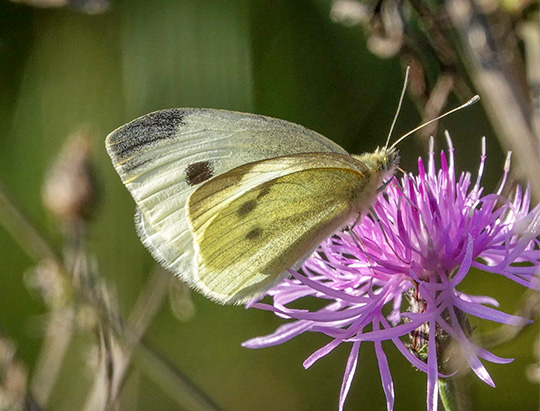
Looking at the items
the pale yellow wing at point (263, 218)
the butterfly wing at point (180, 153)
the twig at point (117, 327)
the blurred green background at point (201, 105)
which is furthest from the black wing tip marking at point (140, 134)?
the blurred green background at point (201, 105)

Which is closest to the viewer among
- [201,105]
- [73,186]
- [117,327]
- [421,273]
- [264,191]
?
[421,273]

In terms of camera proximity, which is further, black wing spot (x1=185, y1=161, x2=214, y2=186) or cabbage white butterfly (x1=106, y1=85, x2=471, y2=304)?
black wing spot (x1=185, y1=161, x2=214, y2=186)

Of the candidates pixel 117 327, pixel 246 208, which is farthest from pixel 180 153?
pixel 117 327

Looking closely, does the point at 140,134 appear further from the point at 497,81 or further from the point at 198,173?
the point at 497,81

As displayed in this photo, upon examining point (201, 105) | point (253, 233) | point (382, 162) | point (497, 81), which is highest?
point (497, 81)

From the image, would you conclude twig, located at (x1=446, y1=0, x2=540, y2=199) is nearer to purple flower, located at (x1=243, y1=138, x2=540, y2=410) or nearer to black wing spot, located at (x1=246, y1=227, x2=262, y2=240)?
purple flower, located at (x1=243, y1=138, x2=540, y2=410)

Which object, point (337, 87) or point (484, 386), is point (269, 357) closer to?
point (484, 386)

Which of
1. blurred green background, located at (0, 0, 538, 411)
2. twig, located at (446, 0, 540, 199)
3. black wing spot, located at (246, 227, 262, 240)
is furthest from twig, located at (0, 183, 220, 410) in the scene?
blurred green background, located at (0, 0, 538, 411)

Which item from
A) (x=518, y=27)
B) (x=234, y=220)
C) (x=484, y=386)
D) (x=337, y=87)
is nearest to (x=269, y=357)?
(x=484, y=386)
